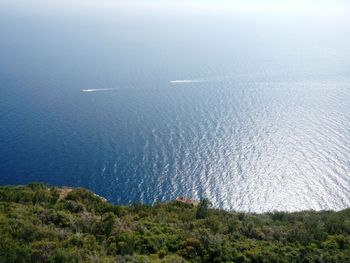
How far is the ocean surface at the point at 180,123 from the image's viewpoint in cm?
6444

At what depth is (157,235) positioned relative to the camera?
30.7 m

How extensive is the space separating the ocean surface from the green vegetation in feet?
74.7

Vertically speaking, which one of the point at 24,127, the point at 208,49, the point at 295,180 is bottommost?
the point at 295,180

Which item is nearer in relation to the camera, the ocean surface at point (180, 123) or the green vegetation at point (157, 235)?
the green vegetation at point (157, 235)

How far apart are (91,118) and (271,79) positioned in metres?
55.0

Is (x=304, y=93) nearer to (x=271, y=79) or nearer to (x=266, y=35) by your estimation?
(x=271, y=79)

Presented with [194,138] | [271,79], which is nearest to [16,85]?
[194,138]

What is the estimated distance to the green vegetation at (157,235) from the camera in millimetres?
27016

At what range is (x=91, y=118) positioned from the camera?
86.3m

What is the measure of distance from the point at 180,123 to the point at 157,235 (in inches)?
2163

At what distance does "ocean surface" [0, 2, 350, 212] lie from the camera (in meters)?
64.4

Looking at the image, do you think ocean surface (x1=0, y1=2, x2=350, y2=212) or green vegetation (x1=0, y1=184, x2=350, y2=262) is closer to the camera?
green vegetation (x1=0, y1=184, x2=350, y2=262)

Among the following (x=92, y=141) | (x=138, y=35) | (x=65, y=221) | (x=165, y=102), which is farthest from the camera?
(x=138, y=35)

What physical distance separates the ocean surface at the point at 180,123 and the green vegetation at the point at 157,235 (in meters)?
22.8
